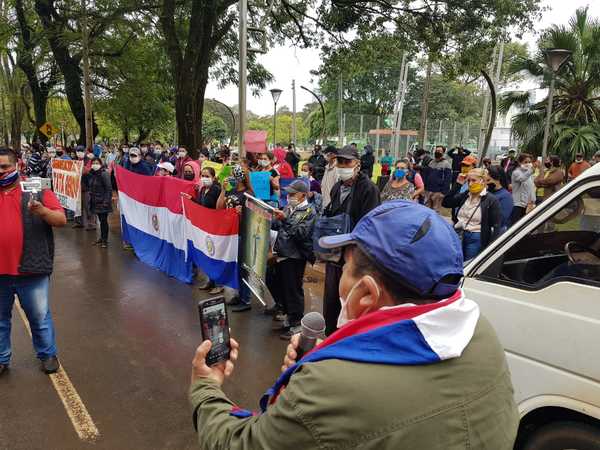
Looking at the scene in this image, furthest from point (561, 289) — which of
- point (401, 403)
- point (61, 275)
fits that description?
point (61, 275)

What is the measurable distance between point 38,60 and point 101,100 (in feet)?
15.2

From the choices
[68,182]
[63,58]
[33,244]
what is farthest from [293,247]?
[63,58]

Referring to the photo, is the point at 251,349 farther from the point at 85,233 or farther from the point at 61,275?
the point at 85,233

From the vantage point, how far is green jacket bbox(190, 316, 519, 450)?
0.98m

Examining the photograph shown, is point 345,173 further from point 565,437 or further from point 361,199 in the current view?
point 565,437

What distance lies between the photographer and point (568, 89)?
1619cm

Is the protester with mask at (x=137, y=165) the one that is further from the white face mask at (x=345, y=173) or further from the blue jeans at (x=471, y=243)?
the blue jeans at (x=471, y=243)

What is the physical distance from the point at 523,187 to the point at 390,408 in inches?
Result: 360

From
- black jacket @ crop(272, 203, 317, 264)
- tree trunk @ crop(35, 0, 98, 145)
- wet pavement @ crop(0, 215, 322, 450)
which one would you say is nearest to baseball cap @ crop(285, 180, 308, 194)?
black jacket @ crop(272, 203, 317, 264)

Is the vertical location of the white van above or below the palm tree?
below

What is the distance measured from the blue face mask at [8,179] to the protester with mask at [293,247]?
94.8 inches

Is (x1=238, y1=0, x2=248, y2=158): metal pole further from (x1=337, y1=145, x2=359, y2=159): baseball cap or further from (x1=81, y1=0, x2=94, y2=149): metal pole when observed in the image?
(x1=81, y1=0, x2=94, y2=149): metal pole

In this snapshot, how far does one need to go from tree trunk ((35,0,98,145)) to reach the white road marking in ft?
56.4

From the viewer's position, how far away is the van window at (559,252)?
2.51m
